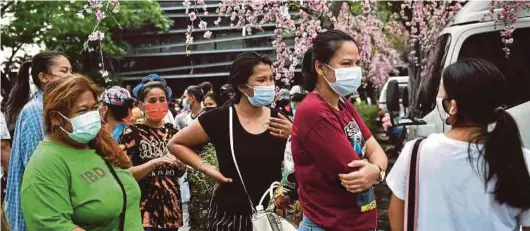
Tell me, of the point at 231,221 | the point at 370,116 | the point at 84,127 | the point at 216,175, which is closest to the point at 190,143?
the point at 216,175

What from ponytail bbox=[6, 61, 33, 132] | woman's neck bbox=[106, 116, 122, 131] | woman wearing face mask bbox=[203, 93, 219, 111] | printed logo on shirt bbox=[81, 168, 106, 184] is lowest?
woman wearing face mask bbox=[203, 93, 219, 111]

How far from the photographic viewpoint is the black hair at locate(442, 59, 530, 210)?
2406 mm

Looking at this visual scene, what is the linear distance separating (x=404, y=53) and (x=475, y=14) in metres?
27.9

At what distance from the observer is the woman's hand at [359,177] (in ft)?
9.50

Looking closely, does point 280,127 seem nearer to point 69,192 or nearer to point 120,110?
point 69,192

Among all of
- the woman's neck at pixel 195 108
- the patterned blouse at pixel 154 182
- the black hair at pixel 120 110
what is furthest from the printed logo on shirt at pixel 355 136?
the woman's neck at pixel 195 108

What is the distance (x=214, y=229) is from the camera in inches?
154

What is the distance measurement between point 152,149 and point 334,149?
1981 mm

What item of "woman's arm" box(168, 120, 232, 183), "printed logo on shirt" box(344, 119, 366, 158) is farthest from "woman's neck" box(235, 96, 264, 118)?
"printed logo on shirt" box(344, 119, 366, 158)

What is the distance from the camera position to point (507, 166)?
241 centimetres

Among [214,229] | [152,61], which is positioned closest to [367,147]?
[214,229]

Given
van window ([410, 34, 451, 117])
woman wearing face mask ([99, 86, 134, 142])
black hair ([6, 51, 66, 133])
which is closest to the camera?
black hair ([6, 51, 66, 133])

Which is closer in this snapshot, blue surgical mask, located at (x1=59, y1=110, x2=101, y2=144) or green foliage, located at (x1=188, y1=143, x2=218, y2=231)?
blue surgical mask, located at (x1=59, y1=110, x2=101, y2=144)

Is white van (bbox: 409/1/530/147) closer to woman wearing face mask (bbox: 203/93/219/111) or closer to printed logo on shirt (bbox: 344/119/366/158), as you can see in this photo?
woman wearing face mask (bbox: 203/93/219/111)
